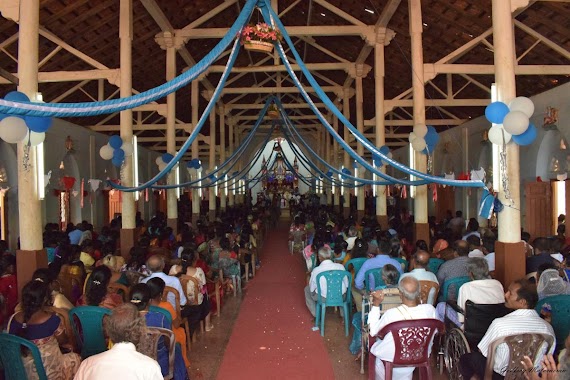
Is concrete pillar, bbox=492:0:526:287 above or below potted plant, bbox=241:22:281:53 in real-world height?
below

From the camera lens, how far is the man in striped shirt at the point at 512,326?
300 cm

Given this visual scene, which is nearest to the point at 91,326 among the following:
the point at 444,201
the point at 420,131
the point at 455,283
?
the point at 455,283

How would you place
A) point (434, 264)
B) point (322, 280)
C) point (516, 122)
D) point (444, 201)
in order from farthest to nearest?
point (444, 201) → point (434, 264) → point (322, 280) → point (516, 122)

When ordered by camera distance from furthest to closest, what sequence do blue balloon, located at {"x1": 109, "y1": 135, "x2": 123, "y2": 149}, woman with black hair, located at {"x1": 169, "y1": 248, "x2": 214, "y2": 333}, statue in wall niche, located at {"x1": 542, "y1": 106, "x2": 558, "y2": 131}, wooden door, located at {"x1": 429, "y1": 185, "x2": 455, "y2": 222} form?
wooden door, located at {"x1": 429, "y1": 185, "x2": 455, "y2": 222} < statue in wall niche, located at {"x1": 542, "y1": 106, "x2": 558, "y2": 131} < blue balloon, located at {"x1": 109, "y1": 135, "x2": 123, "y2": 149} < woman with black hair, located at {"x1": 169, "y1": 248, "x2": 214, "y2": 333}

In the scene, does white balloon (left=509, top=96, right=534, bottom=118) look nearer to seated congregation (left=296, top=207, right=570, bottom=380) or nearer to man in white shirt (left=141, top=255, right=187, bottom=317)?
seated congregation (left=296, top=207, right=570, bottom=380)

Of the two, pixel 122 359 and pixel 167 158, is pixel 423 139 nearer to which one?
pixel 167 158

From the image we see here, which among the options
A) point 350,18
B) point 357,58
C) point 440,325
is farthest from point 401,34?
point 440,325

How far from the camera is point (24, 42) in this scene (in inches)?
201

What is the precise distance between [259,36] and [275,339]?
2967mm

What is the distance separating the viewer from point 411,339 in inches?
132

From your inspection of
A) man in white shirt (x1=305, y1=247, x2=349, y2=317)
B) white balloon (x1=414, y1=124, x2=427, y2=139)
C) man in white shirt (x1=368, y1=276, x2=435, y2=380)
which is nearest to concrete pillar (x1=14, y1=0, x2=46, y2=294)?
man in white shirt (x1=305, y1=247, x2=349, y2=317)

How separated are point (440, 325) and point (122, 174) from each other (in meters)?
5.71

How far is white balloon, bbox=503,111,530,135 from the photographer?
4473 millimetres

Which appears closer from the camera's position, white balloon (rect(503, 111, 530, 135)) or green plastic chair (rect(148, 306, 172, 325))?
green plastic chair (rect(148, 306, 172, 325))
